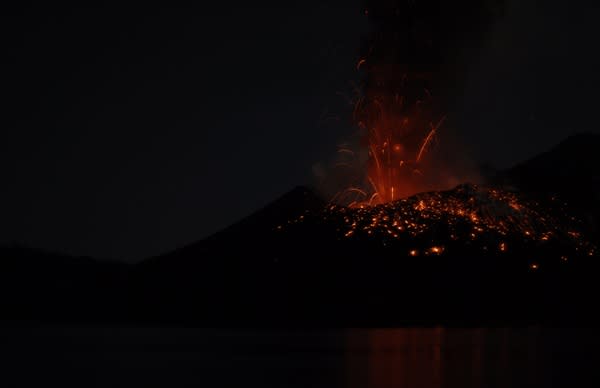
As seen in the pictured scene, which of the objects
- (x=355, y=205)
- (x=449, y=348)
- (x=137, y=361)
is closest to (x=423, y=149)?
(x=355, y=205)

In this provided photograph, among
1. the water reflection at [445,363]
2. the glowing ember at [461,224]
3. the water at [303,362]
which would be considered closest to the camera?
the water reflection at [445,363]

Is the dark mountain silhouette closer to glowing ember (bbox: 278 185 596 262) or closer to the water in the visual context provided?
glowing ember (bbox: 278 185 596 262)

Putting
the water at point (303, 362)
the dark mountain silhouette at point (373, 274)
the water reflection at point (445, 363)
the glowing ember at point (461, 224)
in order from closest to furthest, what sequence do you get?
the water reflection at point (445, 363) < the water at point (303, 362) < the dark mountain silhouette at point (373, 274) < the glowing ember at point (461, 224)

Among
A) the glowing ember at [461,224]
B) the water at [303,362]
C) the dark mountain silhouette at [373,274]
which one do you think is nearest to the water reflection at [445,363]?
the water at [303,362]

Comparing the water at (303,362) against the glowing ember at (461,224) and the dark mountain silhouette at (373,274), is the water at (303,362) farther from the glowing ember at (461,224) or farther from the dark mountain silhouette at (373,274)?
the glowing ember at (461,224)

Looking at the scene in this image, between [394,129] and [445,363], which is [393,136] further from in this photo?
[445,363]

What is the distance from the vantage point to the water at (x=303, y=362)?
16797 millimetres

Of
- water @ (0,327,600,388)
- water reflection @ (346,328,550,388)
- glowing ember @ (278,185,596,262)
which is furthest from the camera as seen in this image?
glowing ember @ (278,185,596,262)

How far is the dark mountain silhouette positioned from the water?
59.4 feet

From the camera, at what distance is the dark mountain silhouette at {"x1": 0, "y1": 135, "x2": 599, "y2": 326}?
52062mm

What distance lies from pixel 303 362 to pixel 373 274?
36.6 metres

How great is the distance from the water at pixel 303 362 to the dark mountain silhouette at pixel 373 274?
59.4 feet

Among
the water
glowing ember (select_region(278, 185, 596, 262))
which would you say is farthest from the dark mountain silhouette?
the water

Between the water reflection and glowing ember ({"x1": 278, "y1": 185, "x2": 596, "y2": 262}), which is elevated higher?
glowing ember ({"x1": 278, "y1": 185, "x2": 596, "y2": 262})
